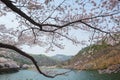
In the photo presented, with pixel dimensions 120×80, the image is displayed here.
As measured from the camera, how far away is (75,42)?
11391 mm

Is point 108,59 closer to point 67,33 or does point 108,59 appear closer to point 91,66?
point 91,66

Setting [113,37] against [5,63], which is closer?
[113,37]

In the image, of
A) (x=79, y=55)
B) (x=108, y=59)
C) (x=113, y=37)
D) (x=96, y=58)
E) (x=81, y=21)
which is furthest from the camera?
(x=79, y=55)

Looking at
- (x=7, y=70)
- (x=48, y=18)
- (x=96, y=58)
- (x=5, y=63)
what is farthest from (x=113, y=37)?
(x=96, y=58)

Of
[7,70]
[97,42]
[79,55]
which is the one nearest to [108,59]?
[7,70]

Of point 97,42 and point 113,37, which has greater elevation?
point 113,37

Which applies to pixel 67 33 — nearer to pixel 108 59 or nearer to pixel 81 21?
pixel 81 21

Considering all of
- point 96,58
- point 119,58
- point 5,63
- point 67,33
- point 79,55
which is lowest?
point 79,55

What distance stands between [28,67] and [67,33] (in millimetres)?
133015

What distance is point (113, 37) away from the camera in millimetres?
10305

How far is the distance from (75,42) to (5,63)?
179 feet

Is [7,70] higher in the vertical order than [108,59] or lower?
higher

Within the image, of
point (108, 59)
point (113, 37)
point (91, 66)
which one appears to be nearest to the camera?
point (113, 37)

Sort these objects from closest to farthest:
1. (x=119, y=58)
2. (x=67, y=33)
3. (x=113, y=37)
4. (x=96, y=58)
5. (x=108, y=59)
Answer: (x=113, y=37) → (x=67, y=33) → (x=119, y=58) → (x=108, y=59) → (x=96, y=58)
